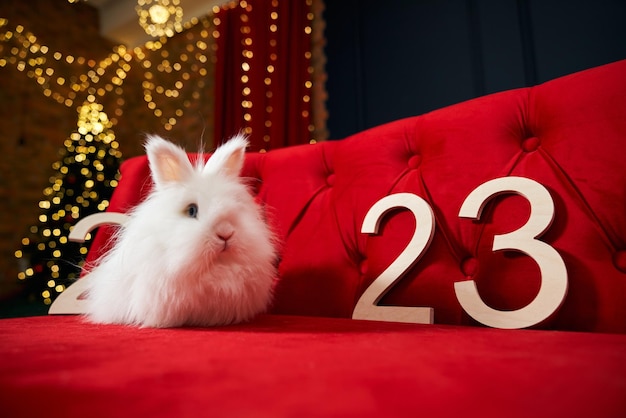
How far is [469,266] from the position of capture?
2.67 feet

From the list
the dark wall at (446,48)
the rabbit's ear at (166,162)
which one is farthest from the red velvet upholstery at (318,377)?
the dark wall at (446,48)

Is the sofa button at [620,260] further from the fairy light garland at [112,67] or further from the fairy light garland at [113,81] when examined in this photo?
the fairy light garland at [112,67]

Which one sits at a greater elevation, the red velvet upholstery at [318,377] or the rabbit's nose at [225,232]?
the rabbit's nose at [225,232]

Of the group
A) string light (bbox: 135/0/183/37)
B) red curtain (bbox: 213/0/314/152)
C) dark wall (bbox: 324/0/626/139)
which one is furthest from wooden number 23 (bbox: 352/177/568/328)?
string light (bbox: 135/0/183/37)

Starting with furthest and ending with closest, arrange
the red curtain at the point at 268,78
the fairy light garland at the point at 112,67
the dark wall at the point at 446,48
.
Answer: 1. the fairy light garland at the point at 112,67
2. the red curtain at the point at 268,78
3. the dark wall at the point at 446,48

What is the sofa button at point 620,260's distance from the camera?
68 cm

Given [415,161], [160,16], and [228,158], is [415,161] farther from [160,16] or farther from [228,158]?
[160,16]

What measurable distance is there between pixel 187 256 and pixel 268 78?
2.51 m

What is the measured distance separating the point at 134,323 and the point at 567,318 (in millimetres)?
781

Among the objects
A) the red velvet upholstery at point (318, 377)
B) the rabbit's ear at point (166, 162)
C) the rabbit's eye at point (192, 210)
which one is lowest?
the red velvet upholstery at point (318, 377)

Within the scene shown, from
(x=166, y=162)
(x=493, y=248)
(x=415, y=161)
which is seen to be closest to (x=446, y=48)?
(x=415, y=161)

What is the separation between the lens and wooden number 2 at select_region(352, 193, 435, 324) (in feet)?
2.64

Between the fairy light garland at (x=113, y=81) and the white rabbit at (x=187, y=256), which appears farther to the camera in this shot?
the fairy light garland at (x=113, y=81)

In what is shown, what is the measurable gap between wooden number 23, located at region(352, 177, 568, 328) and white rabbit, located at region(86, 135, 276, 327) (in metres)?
0.24
